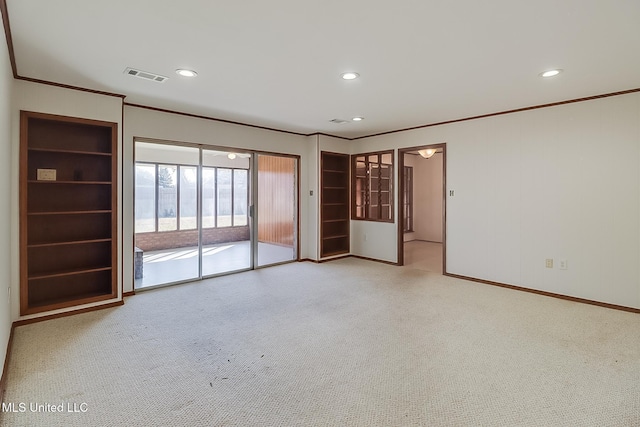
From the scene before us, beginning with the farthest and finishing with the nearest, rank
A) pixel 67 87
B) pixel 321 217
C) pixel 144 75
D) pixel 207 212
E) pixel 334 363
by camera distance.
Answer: pixel 207 212
pixel 321 217
pixel 67 87
pixel 144 75
pixel 334 363

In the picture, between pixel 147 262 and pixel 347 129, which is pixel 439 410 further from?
pixel 147 262

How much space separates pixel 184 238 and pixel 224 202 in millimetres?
1364

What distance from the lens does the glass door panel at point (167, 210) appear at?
18.1ft

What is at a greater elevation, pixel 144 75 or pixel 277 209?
pixel 144 75

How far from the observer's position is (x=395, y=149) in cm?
596

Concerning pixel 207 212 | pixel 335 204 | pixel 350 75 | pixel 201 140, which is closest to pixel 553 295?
pixel 350 75

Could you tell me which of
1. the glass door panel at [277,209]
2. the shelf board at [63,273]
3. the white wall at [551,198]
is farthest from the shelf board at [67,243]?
the white wall at [551,198]

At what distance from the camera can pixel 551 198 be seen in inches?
165

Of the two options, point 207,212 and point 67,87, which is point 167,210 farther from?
point 67,87

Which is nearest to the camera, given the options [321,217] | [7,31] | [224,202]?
[7,31]

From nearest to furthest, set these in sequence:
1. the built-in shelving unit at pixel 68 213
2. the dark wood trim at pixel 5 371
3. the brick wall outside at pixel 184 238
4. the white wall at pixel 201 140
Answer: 1. the dark wood trim at pixel 5 371
2. the built-in shelving unit at pixel 68 213
3. the white wall at pixel 201 140
4. the brick wall outside at pixel 184 238

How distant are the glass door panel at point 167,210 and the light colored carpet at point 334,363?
1806 mm

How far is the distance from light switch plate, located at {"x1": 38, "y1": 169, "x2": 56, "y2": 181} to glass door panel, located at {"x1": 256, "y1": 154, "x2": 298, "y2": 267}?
3.37 m

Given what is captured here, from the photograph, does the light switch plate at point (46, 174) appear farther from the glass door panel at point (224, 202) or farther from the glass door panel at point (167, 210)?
the glass door panel at point (224, 202)
